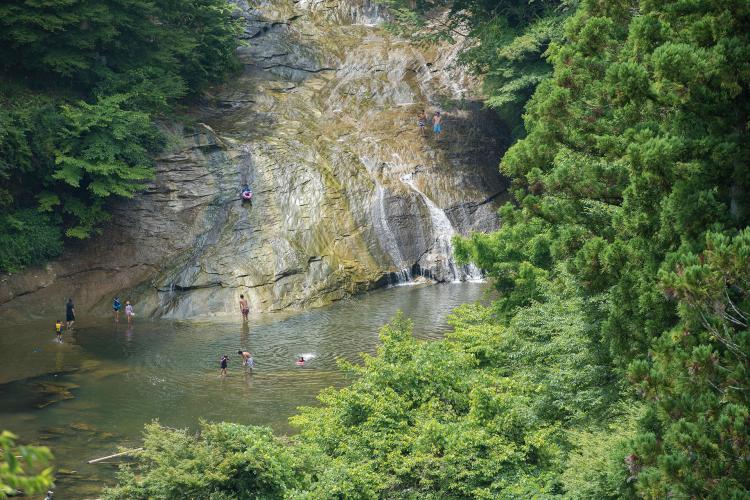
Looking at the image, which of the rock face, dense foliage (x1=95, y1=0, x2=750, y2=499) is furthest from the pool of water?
dense foliage (x1=95, y1=0, x2=750, y2=499)

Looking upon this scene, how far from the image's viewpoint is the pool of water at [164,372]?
1803cm

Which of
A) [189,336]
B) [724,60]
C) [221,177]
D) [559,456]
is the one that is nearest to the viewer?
[724,60]

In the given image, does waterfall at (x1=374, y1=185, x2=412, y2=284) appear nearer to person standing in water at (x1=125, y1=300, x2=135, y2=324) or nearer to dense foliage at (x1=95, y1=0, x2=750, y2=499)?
person standing in water at (x1=125, y1=300, x2=135, y2=324)

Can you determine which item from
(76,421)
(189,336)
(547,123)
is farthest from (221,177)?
(547,123)

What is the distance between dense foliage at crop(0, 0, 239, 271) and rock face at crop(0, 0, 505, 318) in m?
1.37

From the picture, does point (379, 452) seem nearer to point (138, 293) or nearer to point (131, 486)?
point (131, 486)

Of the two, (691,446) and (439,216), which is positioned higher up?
(439,216)

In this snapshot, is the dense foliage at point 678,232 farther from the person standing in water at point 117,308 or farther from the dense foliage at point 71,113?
the dense foliage at point 71,113

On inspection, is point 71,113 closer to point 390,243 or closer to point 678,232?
point 390,243

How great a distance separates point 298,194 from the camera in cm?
3375

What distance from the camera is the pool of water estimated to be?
18.0 metres

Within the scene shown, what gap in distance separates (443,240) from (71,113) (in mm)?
16432

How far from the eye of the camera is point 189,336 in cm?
2638

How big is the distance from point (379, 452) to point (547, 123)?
22.7 ft
